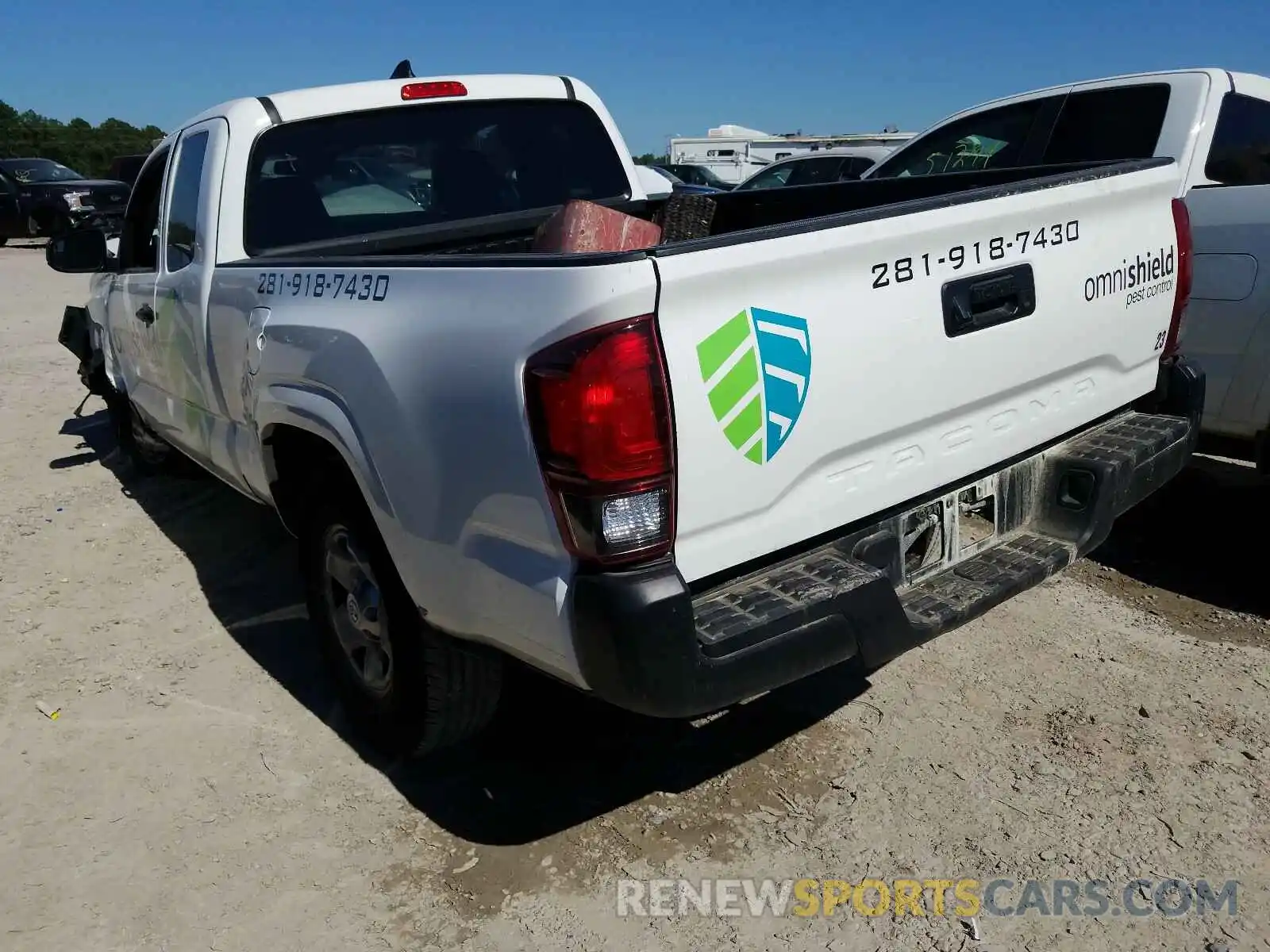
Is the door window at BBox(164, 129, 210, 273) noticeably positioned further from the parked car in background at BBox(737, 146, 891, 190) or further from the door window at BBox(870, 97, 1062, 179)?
the parked car in background at BBox(737, 146, 891, 190)

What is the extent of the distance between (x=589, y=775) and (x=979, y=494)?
55.4 inches

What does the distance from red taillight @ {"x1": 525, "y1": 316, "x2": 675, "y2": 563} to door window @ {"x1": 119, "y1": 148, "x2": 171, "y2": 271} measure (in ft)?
10.7

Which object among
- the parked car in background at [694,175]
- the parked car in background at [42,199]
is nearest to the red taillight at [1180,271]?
the parked car in background at [42,199]

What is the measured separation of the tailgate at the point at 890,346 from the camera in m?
2.15

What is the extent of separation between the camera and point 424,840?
2871 millimetres

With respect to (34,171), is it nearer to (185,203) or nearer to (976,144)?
(185,203)

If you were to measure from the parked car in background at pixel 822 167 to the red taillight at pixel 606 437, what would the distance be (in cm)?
1000

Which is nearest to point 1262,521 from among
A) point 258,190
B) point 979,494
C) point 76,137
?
point 979,494

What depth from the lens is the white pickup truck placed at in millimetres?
2098

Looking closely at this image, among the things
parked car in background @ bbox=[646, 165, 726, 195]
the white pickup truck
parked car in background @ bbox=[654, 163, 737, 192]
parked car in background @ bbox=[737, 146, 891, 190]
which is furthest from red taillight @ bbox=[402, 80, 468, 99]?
parked car in background @ bbox=[654, 163, 737, 192]

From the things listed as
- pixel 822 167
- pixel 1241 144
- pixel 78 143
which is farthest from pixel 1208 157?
pixel 78 143

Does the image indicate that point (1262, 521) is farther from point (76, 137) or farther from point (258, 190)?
point (76, 137)

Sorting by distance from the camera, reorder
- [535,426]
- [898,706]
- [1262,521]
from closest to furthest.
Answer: [535,426] → [898,706] → [1262,521]

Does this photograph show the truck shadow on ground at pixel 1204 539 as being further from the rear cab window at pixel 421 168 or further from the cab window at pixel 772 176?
the cab window at pixel 772 176
